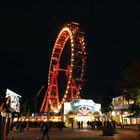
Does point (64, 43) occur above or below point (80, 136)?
above

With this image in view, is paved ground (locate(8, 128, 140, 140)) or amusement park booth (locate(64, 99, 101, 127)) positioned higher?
amusement park booth (locate(64, 99, 101, 127))

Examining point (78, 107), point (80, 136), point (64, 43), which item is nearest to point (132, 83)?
point (80, 136)

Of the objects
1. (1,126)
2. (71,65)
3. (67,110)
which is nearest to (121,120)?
(67,110)

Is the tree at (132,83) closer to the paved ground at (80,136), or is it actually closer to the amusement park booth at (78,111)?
the paved ground at (80,136)

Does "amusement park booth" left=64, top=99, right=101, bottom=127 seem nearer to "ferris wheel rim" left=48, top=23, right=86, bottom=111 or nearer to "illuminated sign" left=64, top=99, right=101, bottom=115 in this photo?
"illuminated sign" left=64, top=99, right=101, bottom=115

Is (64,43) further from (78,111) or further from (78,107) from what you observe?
(78,111)

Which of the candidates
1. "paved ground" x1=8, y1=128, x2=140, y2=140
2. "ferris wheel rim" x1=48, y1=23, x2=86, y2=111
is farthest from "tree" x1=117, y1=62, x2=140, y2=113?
"ferris wheel rim" x1=48, y1=23, x2=86, y2=111

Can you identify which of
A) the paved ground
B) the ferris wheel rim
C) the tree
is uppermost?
the ferris wheel rim

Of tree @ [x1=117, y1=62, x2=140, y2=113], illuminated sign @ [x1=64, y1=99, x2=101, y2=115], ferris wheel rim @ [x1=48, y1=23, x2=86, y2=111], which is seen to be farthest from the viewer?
illuminated sign @ [x1=64, y1=99, x2=101, y2=115]

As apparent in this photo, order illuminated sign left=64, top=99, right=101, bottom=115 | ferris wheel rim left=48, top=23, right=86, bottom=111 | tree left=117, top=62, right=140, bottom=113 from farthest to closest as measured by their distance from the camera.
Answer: illuminated sign left=64, top=99, right=101, bottom=115, ferris wheel rim left=48, top=23, right=86, bottom=111, tree left=117, top=62, right=140, bottom=113

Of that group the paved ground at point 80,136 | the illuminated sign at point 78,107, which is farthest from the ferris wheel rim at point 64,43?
the paved ground at point 80,136

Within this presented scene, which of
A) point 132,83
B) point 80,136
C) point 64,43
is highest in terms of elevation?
point 64,43

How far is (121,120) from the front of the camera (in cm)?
7925

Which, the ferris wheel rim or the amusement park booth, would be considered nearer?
the ferris wheel rim
